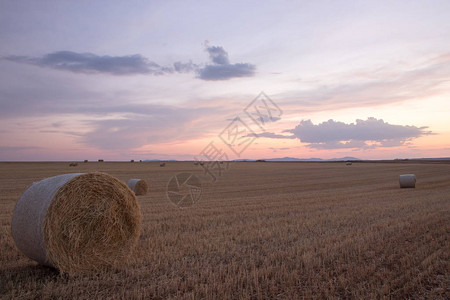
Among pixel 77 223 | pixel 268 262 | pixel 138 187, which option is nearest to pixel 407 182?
pixel 138 187

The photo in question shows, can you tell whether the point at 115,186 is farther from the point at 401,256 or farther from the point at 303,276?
the point at 401,256

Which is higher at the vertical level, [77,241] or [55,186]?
[55,186]

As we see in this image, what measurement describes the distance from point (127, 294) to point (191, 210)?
746cm

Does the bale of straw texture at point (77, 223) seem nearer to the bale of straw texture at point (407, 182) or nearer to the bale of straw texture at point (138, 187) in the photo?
the bale of straw texture at point (138, 187)

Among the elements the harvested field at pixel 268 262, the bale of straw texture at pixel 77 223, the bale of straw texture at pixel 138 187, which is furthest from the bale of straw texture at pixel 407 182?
the bale of straw texture at pixel 77 223

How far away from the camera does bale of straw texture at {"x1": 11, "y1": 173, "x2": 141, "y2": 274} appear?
18.5 ft

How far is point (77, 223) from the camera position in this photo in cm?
616

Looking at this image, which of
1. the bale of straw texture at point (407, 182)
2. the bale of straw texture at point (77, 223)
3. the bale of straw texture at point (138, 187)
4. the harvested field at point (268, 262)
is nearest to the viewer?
the harvested field at point (268, 262)

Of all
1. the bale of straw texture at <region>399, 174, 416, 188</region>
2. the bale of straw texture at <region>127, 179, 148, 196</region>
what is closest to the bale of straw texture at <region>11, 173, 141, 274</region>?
the bale of straw texture at <region>127, 179, 148, 196</region>

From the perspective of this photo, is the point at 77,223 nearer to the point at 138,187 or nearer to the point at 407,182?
the point at 138,187

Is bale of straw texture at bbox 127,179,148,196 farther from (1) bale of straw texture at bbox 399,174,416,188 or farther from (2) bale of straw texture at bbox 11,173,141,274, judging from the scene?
(1) bale of straw texture at bbox 399,174,416,188

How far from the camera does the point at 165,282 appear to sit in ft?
16.8

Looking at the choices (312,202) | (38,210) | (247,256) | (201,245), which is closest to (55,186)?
(38,210)

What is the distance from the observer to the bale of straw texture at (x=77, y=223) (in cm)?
565
